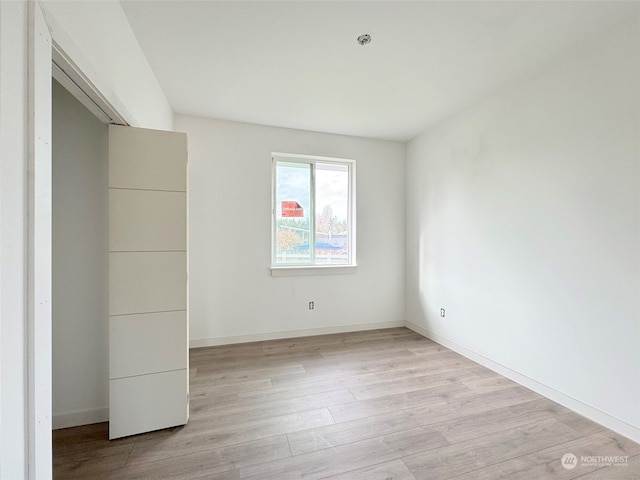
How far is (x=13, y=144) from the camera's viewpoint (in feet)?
2.63

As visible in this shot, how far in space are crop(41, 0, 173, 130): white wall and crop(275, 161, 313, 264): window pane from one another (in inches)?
63.3

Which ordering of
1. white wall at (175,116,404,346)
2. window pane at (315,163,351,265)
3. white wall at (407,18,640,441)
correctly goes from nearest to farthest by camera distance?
white wall at (407,18,640,441)
white wall at (175,116,404,346)
window pane at (315,163,351,265)

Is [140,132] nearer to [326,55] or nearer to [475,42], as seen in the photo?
[326,55]

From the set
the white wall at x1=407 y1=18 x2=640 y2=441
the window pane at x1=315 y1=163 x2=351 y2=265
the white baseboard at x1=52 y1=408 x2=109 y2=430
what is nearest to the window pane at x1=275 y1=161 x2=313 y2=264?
the window pane at x1=315 y1=163 x2=351 y2=265

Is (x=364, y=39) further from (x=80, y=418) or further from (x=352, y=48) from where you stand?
(x=80, y=418)

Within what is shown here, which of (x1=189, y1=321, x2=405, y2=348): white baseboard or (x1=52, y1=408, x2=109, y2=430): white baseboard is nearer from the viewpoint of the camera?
(x1=52, y1=408, x2=109, y2=430): white baseboard

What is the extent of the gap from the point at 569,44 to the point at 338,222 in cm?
274

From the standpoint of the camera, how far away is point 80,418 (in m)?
1.90

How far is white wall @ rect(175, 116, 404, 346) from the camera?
3225mm

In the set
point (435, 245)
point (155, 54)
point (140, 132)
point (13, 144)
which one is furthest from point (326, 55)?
point (435, 245)
